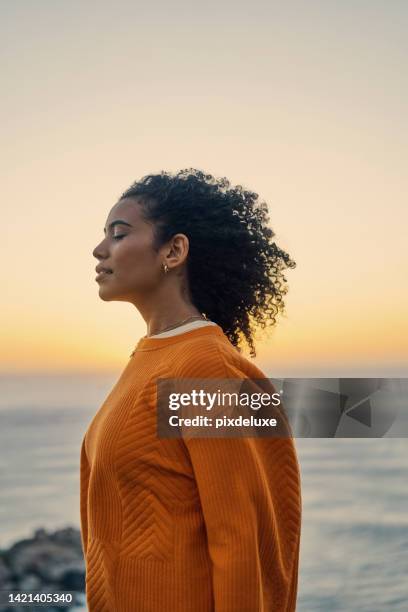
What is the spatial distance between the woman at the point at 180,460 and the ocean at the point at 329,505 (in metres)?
3.96

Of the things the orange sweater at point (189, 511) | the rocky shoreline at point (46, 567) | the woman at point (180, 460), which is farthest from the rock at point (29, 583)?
the orange sweater at point (189, 511)

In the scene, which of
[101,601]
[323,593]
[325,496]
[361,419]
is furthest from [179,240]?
[325,496]

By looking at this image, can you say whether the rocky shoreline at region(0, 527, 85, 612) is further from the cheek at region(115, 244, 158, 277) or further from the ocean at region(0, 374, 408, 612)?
the cheek at region(115, 244, 158, 277)

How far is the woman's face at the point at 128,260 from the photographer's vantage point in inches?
58.3

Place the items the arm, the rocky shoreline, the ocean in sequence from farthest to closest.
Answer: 1. the ocean
2. the rocky shoreline
3. the arm

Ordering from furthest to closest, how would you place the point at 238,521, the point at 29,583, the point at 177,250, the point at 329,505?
the point at 329,505
the point at 29,583
the point at 177,250
the point at 238,521

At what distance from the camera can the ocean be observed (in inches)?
272

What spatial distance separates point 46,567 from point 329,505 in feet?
17.3

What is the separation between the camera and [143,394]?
1369mm

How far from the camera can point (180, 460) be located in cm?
129

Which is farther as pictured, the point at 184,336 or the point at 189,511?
the point at 184,336

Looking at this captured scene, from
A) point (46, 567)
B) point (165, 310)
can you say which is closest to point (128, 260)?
point (165, 310)

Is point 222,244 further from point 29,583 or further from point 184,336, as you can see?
point 29,583

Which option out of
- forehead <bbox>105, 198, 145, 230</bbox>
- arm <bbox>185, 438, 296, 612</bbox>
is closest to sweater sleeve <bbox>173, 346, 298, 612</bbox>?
arm <bbox>185, 438, 296, 612</bbox>
